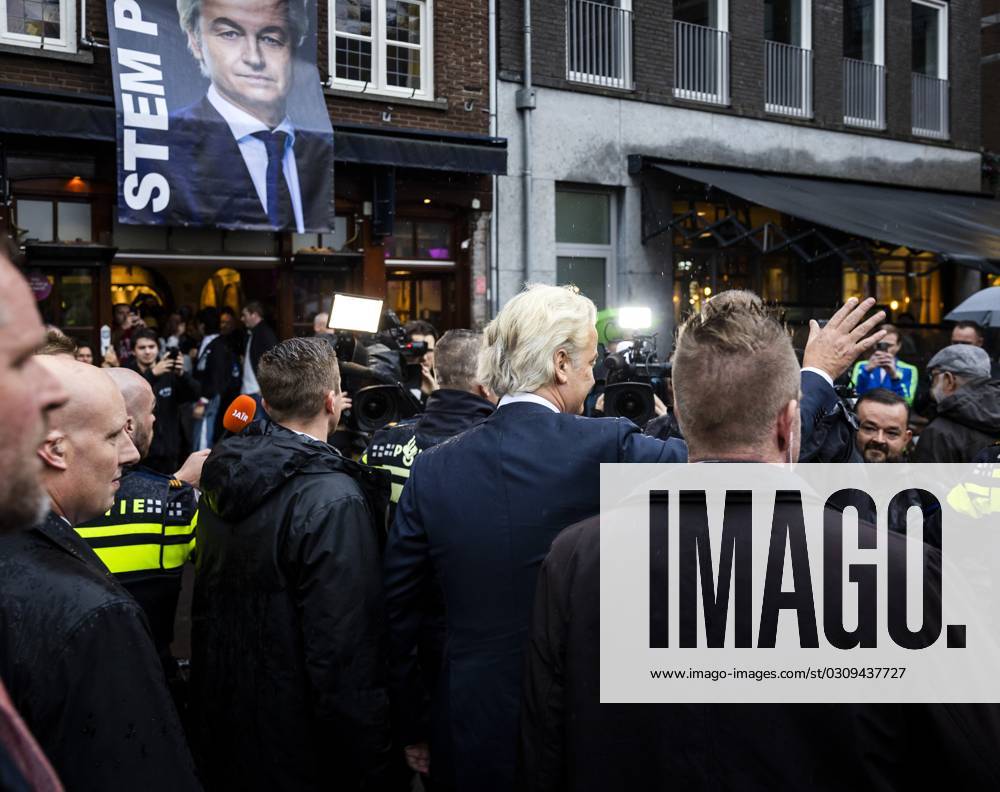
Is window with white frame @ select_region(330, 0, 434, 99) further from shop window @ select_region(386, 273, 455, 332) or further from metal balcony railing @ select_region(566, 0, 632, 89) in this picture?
shop window @ select_region(386, 273, 455, 332)

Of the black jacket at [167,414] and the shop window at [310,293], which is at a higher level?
the shop window at [310,293]

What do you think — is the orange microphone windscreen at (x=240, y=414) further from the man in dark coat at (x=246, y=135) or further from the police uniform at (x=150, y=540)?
the man in dark coat at (x=246, y=135)

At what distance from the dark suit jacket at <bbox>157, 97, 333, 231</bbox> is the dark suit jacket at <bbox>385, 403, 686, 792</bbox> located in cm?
913

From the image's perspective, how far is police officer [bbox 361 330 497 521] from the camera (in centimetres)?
379

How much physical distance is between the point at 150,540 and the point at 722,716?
6.32ft

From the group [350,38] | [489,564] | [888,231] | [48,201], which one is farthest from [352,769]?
[888,231]

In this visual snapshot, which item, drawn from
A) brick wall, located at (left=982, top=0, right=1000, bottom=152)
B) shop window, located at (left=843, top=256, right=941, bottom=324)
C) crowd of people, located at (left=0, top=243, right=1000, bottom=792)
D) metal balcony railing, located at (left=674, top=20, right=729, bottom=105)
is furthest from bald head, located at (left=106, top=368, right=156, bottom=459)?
brick wall, located at (left=982, top=0, right=1000, bottom=152)

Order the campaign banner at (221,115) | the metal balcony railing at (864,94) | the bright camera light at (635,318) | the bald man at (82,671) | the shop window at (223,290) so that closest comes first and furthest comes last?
1. the bald man at (82,671)
2. the bright camera light at (635,318)
3. the campaign banner at (221,115)
4. the shop window at (223,290)
5. the metal balcony railing at (864,94)

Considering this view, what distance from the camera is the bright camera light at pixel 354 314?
6.68 m

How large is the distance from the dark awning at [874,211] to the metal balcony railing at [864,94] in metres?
1.26

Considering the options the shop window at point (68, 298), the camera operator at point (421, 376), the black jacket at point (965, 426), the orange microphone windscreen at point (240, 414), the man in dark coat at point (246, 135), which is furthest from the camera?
the man in dark coat at point (246, 135)

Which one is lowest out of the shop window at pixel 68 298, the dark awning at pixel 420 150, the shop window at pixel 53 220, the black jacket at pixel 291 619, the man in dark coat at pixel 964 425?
the black jacket at pixel 291 619

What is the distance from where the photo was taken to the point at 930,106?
18.7 metres

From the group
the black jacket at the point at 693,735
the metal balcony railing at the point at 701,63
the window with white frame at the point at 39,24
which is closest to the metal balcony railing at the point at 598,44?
the metal balcony railing at the point at 701,63
